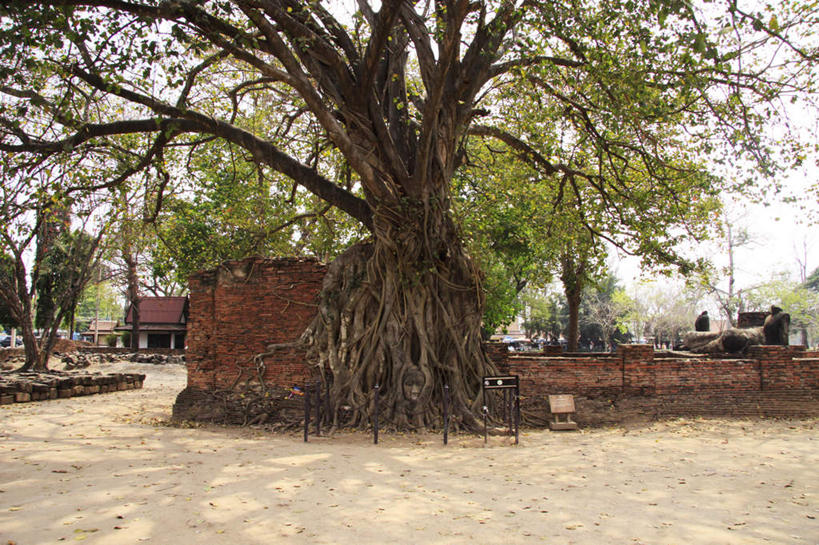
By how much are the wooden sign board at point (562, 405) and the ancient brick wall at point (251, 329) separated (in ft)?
13.8

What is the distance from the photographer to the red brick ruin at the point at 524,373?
10.6m

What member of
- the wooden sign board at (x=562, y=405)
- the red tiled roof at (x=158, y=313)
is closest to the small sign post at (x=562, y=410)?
the wooden sign board at (x=562, y=405)

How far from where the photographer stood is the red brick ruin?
34.7 feet

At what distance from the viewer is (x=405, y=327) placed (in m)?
9.89

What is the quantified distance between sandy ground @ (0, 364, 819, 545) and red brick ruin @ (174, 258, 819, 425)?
1151 mm

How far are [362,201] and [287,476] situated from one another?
5.55 m

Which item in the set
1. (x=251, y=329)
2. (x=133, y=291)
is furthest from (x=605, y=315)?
(x=251, y=329)

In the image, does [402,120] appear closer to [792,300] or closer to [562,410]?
[562,410]

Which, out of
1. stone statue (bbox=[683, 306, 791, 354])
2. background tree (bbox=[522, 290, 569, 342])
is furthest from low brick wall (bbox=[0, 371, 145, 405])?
background tree (bbox=[522, 290, 569, 342])

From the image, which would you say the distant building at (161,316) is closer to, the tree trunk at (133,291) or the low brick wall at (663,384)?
the tree trunk at (133,291)

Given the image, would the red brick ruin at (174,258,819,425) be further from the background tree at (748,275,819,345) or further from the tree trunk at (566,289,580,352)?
the background tree at (748,275,819,345)

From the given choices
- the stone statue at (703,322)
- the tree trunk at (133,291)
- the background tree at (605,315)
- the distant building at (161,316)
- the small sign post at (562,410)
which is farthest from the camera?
the background tree at (605,315)

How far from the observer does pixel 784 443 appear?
841 cm

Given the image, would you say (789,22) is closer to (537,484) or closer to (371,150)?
(371,150)
